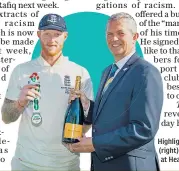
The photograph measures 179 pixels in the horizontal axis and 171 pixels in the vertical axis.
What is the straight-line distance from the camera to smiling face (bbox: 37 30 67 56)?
2066 mm

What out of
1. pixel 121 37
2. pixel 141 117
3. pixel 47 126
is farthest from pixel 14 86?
pixel 141 117

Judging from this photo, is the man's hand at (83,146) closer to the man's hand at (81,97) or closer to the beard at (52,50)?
the man's hand at (81,97)

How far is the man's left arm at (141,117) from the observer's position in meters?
1.64

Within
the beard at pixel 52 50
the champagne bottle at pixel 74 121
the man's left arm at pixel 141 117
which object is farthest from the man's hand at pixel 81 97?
the man's left arm at pixel 141 117

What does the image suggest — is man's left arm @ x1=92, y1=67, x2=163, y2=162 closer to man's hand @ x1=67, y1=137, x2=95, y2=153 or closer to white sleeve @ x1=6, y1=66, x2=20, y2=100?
man's hand @ x1=67, y1=137, x2=95, y2=153

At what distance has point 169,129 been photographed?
83.8 inches

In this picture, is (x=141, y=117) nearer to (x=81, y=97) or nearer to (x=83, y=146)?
(x=83, y=146)

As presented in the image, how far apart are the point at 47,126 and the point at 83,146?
1.10ft

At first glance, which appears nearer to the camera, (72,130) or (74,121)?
(72,130)

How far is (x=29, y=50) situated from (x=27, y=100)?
334 mm

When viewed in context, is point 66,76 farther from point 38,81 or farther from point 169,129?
point 169,129

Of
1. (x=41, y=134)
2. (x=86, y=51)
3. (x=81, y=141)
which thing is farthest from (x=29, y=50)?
(x=81, y=141)

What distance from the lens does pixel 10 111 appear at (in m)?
2.07

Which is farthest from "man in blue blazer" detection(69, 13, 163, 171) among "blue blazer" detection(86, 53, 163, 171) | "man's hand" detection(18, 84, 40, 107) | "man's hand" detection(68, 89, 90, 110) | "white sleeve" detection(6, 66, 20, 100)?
"white sleeve" detection(6, 66, 20, 100)
